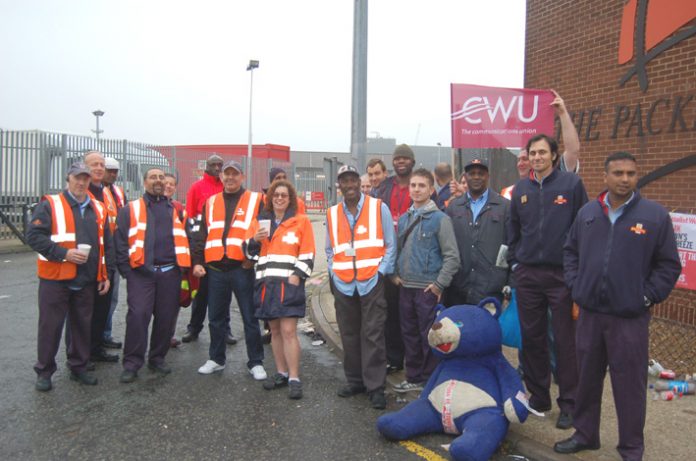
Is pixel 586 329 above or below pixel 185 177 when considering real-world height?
below

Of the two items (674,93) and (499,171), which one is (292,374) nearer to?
(674,93)

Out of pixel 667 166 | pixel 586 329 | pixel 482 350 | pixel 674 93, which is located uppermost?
pixel 674 93

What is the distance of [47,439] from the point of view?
4.01 metres

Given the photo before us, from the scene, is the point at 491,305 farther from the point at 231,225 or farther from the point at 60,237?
the point at 60,237

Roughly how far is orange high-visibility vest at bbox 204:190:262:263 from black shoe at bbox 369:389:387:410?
5.66 ft

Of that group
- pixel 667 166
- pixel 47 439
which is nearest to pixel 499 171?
pixel 667 166

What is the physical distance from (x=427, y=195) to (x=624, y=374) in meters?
2.13

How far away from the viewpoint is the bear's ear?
14.5ft

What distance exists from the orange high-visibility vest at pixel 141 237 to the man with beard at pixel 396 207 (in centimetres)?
199

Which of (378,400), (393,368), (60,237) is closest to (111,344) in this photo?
(60,237)

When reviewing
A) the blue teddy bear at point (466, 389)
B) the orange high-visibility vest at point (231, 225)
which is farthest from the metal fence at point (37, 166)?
the blue teddy bear at point (466, 389)

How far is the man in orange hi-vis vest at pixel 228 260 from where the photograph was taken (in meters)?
5.32

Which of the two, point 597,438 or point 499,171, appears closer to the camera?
point 597,438

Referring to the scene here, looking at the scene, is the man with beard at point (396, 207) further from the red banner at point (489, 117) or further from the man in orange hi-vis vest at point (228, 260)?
the man in orange hi-vis vest at point (228, 260)
